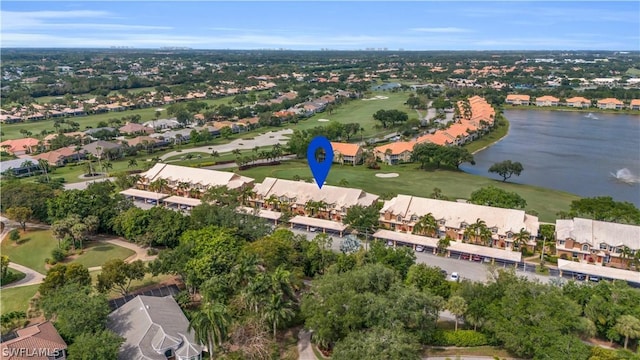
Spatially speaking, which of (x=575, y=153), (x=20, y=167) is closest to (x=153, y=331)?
(x=20, y=167)

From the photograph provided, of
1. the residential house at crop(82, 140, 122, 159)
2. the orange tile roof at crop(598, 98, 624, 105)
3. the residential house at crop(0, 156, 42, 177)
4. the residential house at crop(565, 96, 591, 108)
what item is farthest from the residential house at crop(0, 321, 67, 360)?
the orange tile roof at crop(598, 98, 624, 105)

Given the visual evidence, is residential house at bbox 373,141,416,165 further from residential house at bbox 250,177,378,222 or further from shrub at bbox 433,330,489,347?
shrub at bbox 433,330,489,347

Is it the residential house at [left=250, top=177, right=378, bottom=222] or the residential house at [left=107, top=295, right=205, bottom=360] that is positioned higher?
the residential house at [left=250, top=177, right=378, bottom=222]

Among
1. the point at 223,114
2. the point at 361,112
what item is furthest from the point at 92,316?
the point at 361,112

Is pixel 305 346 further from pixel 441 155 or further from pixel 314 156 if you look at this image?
pixel 441 155

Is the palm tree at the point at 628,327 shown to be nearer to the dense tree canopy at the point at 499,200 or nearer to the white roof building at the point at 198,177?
the dense tree canopy at the point at 499,200

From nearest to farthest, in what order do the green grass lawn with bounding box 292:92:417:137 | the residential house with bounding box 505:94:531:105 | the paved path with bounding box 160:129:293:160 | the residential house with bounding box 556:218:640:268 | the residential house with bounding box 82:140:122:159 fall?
the residential house with bounding box 556:218:640:268 → the residential house with bounding box 82:140:122:159 → the paved path with bounding box 160:129:293:160 → the green grass lawn with bounding box 292:92:417:137 → the residential house with bounding box 505:94:531:105

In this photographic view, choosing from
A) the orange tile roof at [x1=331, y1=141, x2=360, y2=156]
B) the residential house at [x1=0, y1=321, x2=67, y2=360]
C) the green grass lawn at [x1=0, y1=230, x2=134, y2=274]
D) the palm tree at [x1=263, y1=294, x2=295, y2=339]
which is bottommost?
the green grass lawn at [x1=0, y1=230, x2=134, y2=274]
